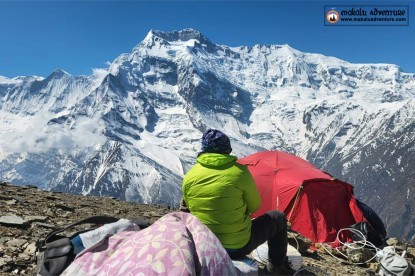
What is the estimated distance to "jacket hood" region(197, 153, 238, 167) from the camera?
8.28m

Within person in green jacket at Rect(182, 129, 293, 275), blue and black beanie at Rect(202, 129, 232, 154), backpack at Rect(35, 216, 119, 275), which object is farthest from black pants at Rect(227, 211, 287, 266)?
backpack at Rect(35, 216, 119, 275)

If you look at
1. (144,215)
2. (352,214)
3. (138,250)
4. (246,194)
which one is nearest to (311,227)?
(352,214)

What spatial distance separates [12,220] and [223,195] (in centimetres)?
644

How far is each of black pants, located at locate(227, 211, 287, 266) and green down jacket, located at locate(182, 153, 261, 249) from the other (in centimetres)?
19

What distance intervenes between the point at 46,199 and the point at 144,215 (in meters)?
4.09

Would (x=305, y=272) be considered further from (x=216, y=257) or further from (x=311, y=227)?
(x=311, y=227)

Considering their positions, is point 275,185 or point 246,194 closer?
point 246,194

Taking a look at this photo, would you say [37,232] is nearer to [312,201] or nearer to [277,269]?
[277,269]

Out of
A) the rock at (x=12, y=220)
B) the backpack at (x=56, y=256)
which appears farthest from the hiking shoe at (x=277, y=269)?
the rock at (x=12, y=220)

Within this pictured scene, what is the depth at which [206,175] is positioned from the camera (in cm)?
834

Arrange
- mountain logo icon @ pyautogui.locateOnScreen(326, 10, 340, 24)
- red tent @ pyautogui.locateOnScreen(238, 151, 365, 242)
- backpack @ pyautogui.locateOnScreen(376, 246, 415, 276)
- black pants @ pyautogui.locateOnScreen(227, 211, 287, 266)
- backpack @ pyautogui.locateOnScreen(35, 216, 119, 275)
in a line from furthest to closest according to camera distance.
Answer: mountain logo icon @ pyautogui.locateOnScreen(326, 10, 340, 24)
red tent @ pyautogui.locateOnScreen(238, 151, 365, 242)
backpack @ pyautogui.locateOnScreen(376, 246, 415, 276)
black pants @ pyautogui.locateOnScreen(227, 211, 287, 266)
backpack @ pyautogui.locateOnScreen(35, 216, 119, 275)

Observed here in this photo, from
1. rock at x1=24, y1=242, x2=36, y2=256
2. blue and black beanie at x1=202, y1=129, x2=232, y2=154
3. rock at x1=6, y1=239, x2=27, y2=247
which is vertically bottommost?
rock at x1=24, y1=242, x2=36, y2=256

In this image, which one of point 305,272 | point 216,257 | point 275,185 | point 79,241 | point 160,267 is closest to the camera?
point 160,267

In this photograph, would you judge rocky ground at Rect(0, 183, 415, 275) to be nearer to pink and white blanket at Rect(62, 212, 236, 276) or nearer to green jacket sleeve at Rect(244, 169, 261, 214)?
pink and white blanket at Rect(62, 212, 236, 276)
